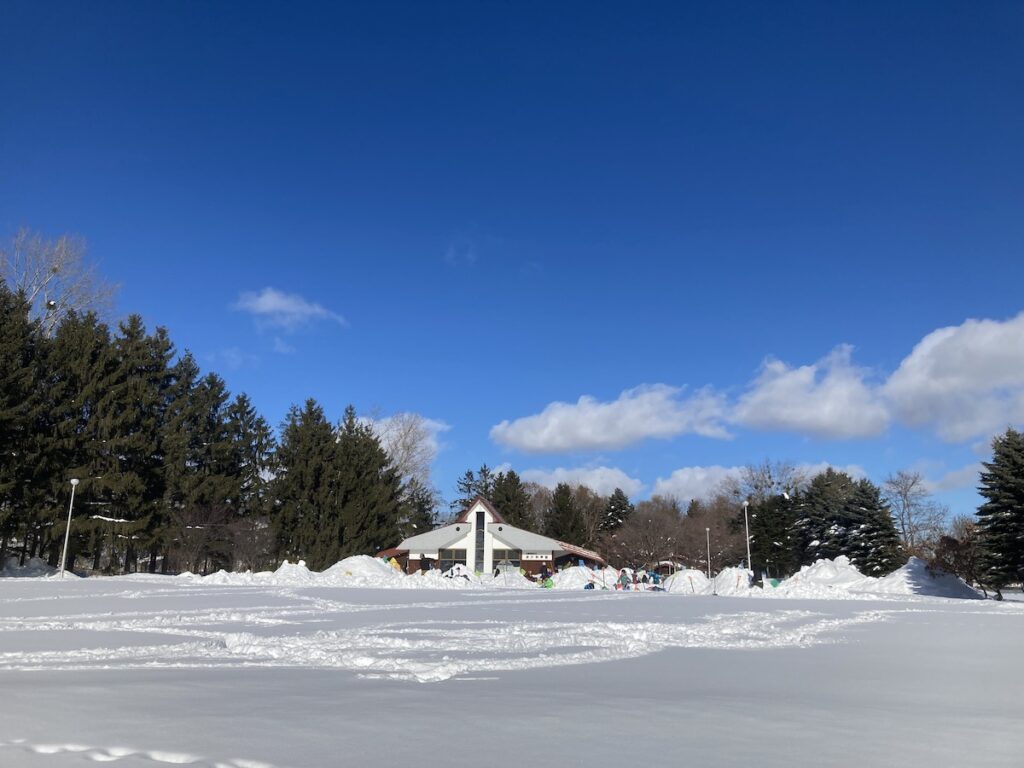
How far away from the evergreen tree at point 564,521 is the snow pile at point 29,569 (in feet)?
167

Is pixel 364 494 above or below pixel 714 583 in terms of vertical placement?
above

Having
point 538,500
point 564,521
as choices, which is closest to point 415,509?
point 564,521

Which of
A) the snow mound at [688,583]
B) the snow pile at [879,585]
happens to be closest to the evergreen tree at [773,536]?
the snow pile at [879,585]

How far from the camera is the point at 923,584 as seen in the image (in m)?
32.9

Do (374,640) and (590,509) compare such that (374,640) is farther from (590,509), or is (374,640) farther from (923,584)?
(590,509)

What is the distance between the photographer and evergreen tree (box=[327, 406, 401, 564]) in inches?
2114

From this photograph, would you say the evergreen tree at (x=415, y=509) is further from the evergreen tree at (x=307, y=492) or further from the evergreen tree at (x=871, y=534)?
the evergreen tree at (x=871, y=534)

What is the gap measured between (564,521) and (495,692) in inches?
2972

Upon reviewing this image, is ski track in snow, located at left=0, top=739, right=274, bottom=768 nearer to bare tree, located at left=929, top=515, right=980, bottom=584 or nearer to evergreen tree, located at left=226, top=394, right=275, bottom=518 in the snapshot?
bare tree, located at left=929, top=515, right=980, bottom=584

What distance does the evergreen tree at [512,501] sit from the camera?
266 ft

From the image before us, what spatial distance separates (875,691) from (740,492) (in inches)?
2939

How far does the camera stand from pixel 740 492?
77875 mm

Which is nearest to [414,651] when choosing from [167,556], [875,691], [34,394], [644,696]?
[644,696]

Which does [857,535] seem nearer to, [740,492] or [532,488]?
[740,492]
